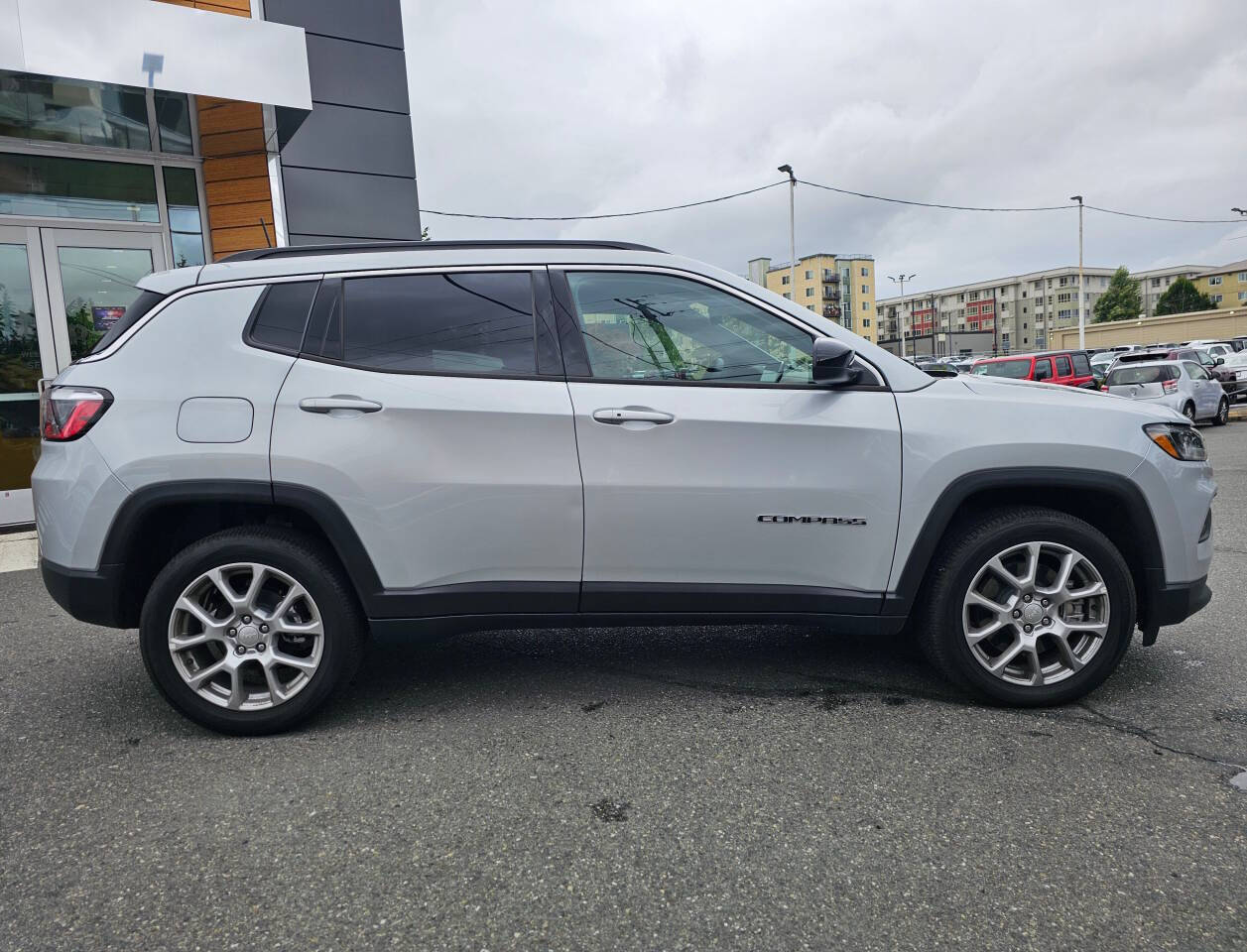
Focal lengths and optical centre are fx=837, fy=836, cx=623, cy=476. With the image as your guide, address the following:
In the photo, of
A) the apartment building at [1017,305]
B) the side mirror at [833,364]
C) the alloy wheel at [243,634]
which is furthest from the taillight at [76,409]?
the apartment building at [1017,305]

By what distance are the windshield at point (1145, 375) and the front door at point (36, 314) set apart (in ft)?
54.5

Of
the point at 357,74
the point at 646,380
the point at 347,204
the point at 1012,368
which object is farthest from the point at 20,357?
the point at 1012,368

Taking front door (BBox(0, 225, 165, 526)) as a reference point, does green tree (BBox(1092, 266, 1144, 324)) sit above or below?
above

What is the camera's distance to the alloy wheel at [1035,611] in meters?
3.20

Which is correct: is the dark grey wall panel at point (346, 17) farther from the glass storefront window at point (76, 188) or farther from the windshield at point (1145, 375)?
the windshield at point (1145, 375)

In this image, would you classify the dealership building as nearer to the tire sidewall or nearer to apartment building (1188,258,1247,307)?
the tire sidewall

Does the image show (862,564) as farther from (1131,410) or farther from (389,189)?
(389,189)

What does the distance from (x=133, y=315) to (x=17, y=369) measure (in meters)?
6.29

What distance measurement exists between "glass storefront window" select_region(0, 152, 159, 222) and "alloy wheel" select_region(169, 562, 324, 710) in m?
7.01

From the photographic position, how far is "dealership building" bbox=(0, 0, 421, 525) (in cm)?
684

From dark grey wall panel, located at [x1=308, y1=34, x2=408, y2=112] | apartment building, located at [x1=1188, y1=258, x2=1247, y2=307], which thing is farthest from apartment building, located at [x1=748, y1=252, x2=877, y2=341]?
dark grey wall panel, located at [x1=308, y1=34, x2=408, y2=112]

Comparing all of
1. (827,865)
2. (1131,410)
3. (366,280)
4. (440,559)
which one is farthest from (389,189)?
(827,865)

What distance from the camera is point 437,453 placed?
3.08 meters

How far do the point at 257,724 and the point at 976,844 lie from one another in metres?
2.49
